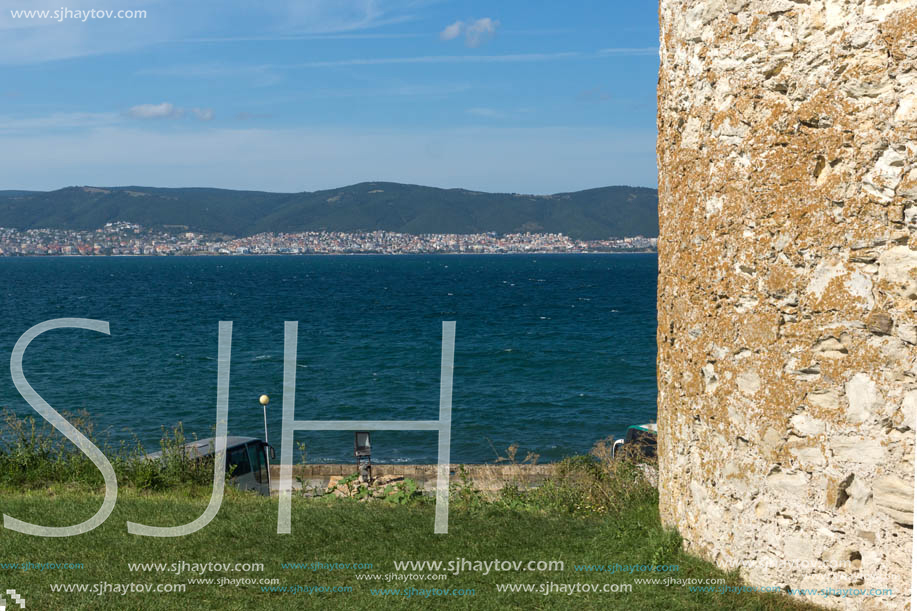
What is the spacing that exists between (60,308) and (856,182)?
88425mm

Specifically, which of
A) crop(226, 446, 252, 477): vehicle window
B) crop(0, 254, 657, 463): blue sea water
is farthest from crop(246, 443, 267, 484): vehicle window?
crop(0, 254, 657, 463): blue sea water

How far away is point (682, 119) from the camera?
20.5ft

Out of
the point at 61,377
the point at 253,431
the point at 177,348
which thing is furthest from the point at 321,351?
the point at 253,431

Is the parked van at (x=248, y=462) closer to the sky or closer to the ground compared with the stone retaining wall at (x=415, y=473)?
closer to the sky

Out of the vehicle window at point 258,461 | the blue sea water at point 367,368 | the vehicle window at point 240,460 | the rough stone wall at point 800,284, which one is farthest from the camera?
the blue sea water at point 367,368

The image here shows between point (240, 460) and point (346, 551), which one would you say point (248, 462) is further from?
point (346, 551)

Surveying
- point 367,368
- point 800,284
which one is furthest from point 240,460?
point 367,368

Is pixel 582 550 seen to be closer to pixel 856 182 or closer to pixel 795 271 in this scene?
pixel 795 271

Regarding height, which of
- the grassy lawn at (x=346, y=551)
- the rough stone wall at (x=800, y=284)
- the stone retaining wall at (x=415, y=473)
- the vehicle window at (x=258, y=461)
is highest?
the rough stone wall at (x=800, y=284)

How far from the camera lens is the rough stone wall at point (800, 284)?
516cm

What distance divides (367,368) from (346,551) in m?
37.3

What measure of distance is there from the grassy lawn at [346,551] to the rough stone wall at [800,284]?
0.65 metres

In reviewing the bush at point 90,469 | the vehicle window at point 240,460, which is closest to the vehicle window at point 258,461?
the vehicle window at point 240,460

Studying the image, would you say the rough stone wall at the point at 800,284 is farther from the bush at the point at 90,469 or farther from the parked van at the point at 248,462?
the parked van at the point at 248,462
